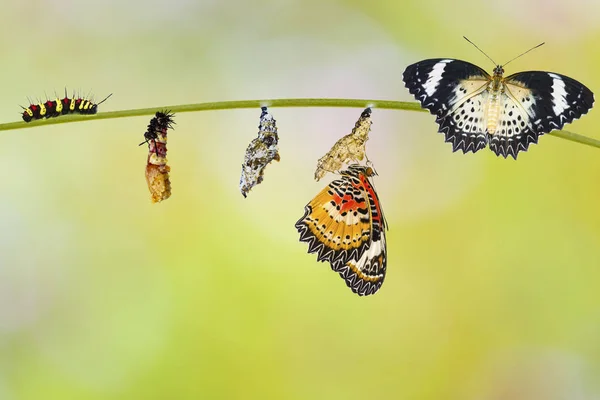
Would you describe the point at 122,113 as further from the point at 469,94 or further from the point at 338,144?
the point at 469,94

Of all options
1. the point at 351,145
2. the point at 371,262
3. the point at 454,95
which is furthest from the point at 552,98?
the point at 371,262

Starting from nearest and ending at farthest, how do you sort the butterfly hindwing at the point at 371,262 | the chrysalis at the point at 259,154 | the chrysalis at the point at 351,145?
the chrysalis at the point at 259,154
the chrysalis at the point at 351,145
the butterfly hindwing at the point at 371,262

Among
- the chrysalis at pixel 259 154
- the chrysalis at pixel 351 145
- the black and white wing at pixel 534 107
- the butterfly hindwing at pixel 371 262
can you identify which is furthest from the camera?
the butterfly hindwing at pixel 371 262

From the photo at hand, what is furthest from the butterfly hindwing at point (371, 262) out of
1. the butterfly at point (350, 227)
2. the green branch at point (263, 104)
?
the green branch at point (263, 104)

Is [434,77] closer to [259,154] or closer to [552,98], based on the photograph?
[552,98]

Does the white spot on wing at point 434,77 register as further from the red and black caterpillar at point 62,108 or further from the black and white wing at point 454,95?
the red and black caterpillar at point 62,108

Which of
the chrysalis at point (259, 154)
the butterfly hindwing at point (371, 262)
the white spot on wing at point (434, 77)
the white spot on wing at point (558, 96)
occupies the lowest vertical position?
the butterfly hindwing at point (371, 262)

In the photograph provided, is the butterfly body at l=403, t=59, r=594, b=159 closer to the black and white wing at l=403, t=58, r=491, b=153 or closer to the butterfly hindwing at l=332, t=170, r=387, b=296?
the black and white wing at l=403, t=58, r=491, b=153
